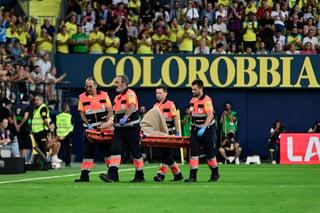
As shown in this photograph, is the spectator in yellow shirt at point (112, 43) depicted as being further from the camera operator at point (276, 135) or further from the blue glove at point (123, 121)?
the blue glove at point (123, 121)

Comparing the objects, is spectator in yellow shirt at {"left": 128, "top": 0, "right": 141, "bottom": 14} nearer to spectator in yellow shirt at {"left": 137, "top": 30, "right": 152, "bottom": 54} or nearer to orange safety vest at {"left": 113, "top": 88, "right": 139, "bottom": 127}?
spectator in yellow shirt at {"left": 137, "top": 30, "right": 152, "bottom": 54}

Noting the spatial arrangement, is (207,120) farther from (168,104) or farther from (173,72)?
(173,72)

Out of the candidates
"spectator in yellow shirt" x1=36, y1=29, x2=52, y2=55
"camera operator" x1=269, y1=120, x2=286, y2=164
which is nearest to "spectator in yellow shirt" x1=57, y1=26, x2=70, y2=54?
"spectator in yellow shirt" x1=36, y1=29, x2=52, y2=55

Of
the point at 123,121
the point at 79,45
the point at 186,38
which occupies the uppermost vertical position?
the point at 186,38

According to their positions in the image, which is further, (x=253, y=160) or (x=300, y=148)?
(x=253, y=160)

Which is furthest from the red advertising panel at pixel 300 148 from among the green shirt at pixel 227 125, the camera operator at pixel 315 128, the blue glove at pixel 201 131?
the blue glove at pixel 201 131

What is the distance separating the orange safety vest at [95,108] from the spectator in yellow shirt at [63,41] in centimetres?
1513

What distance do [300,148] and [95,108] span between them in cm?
1354

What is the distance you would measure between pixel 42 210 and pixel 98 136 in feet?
20.3

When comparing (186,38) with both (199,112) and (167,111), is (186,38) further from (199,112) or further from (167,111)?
(199,112)

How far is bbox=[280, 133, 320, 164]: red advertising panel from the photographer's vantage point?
31047mm

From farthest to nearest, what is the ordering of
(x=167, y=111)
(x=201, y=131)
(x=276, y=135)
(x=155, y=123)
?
(x=276, y=135) < (x=167, y=111) < (x=155, y=123) < (x=201, y=131)

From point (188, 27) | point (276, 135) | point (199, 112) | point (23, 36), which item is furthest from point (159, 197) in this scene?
point (188, 27)

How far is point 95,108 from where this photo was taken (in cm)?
1936
